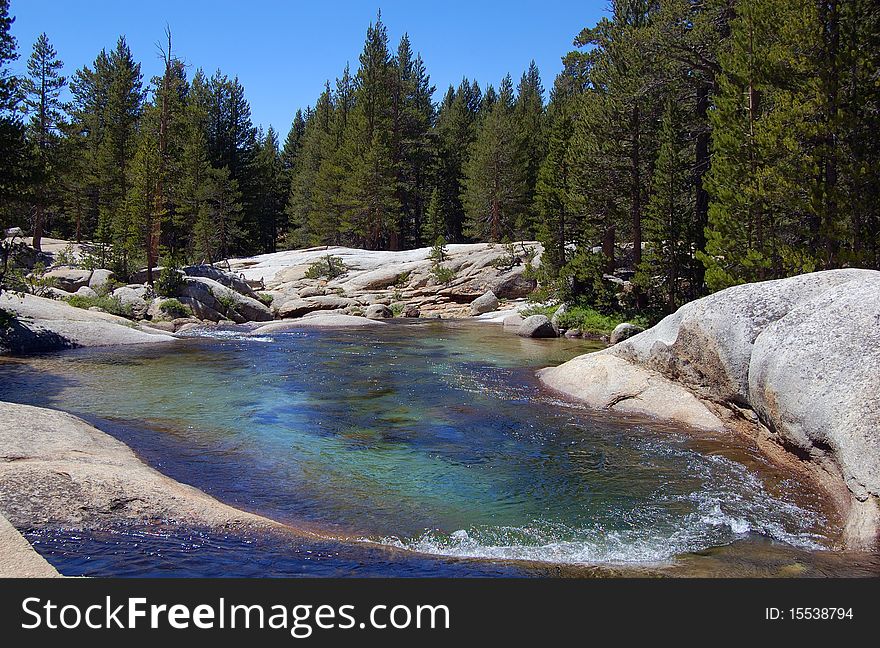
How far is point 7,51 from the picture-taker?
1844 centimetres

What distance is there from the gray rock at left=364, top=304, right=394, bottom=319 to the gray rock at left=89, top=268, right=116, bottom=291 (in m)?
12.7

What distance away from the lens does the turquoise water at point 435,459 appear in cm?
698

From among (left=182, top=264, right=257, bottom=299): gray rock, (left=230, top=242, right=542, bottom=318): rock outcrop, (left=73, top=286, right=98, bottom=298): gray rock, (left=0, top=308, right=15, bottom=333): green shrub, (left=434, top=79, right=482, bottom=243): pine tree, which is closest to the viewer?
(left=0, top=308, right=15, bottom=333): green shrub

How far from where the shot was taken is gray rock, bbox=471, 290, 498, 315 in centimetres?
3541

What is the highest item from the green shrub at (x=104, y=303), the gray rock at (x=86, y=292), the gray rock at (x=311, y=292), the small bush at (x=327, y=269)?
the small bush at (x=327, y=269)

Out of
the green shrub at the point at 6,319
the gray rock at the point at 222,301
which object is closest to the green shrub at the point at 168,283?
the gray rock at the point at 222,301

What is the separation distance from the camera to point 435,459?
9.66 meters

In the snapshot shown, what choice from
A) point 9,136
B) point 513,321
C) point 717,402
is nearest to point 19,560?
point 717,402

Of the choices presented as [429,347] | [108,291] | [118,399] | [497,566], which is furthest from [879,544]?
[108,291]

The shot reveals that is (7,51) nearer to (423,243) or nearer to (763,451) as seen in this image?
(763,451)

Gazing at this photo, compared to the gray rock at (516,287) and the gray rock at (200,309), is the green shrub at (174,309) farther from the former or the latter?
the gray rock at (516,287)

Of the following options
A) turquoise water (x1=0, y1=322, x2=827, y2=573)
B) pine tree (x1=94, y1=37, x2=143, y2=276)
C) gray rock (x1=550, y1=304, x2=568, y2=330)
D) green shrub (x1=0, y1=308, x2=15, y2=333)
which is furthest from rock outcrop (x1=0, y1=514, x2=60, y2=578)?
pine tree (x1=94, y1=37, x2=143, y2=276)

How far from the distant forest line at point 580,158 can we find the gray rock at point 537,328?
3259 mm

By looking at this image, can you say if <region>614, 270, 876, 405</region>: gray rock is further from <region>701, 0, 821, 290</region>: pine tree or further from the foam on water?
<region>701, 0, 821, 290</region>: pine tree
